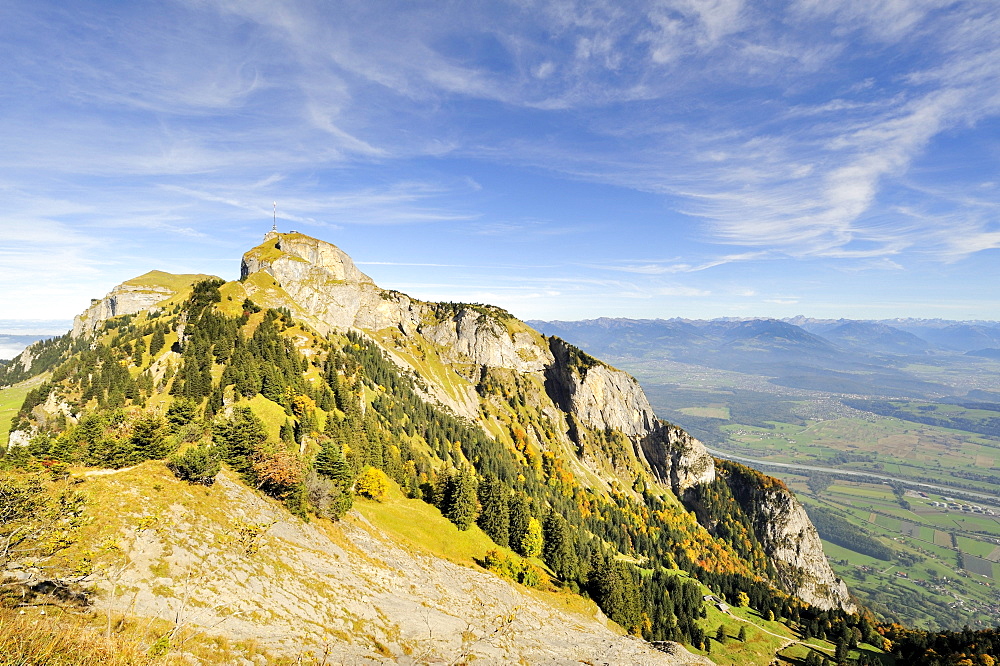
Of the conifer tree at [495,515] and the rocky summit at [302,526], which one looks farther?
the conifer tree at [495,515]

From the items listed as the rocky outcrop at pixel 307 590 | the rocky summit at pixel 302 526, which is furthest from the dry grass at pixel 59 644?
the rocky summit at pixel 302 526

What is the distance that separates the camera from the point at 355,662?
2758 cm

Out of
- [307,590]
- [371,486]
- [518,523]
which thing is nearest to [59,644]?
[307,590]

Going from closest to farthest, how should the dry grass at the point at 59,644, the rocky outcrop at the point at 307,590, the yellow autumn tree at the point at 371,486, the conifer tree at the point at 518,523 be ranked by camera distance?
1. the dry grass at the point at 59,644
2. the rocky outcrop at the point at 307,590
3. the yellow autumn tree at the point at 371,486
4. the conifer tree at the point at 518,523

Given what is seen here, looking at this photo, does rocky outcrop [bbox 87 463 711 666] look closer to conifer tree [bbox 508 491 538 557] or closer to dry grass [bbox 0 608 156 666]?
dry grass [bbox 0 608 156 666]

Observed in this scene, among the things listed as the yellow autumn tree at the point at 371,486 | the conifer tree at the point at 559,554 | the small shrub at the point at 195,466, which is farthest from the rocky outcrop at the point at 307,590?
the conifer tree at the point at 559,554

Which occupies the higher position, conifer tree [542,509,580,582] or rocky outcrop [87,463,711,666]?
rocky outcrop [87,463,711,666]

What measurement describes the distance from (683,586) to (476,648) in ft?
379

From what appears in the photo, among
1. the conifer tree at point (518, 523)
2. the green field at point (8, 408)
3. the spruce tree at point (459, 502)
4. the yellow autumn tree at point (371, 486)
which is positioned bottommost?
the conifer tree at point (518, 523)

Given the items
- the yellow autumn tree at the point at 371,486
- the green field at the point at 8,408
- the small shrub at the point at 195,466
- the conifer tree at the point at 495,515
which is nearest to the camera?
the small shrub at the point at 195,466

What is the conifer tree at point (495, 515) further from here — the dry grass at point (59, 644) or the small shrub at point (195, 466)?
the dry grass at point (59, 644)

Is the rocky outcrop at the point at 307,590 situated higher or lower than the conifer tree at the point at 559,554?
higher

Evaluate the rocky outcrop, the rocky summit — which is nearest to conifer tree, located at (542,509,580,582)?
the rocky summit

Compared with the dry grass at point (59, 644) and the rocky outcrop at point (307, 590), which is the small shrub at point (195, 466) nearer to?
the rocky outcrop at point (307, 590)
